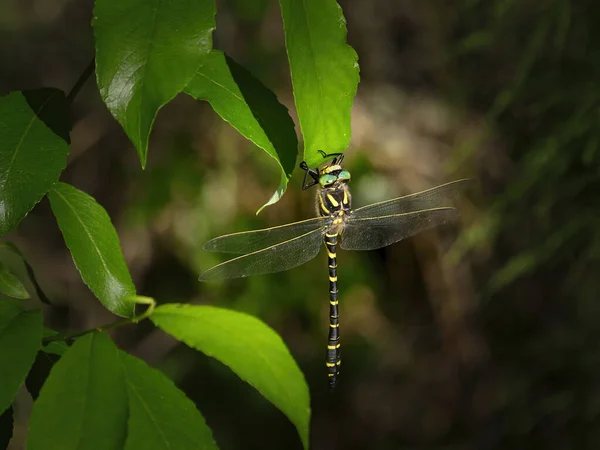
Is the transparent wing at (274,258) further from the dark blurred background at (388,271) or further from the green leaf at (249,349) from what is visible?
the dark blurred background at (388,271)

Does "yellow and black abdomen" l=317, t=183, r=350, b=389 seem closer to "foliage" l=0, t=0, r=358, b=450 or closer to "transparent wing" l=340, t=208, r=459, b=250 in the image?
"transparent wing" l=340, t=208, r=459, b=250

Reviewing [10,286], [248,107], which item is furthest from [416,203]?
[10,286]

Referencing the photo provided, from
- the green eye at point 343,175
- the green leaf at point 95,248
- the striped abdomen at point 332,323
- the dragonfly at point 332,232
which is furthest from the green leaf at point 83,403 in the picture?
the striped abdomen at point 332,323

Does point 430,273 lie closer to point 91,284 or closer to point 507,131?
point 507,131

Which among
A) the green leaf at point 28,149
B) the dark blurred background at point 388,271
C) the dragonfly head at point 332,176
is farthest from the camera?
the dark blurred background at point 388,271

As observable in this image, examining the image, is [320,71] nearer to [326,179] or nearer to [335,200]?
[326,179]

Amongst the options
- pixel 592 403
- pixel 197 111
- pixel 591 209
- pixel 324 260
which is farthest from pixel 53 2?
pixel 592 403

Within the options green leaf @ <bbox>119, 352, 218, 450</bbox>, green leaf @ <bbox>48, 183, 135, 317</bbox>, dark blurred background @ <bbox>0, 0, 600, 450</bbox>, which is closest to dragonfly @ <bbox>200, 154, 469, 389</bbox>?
green leaf @ <bbox>48, 183, 135, 317</bbox>
